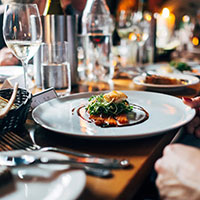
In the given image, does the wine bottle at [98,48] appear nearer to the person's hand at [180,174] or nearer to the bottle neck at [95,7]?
the bottle neck at [95,7]

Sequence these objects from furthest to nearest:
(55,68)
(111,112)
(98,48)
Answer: (98,48), (55,68), (111,112)

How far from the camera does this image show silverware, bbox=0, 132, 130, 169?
1.56 ft

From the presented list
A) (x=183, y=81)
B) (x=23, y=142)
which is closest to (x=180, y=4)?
(x=183, y=81)

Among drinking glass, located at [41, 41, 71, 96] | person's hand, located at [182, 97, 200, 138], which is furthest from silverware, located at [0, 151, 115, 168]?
drinking glass, located at [41, 41, 71, 96]

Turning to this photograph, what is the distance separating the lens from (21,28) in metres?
0.85

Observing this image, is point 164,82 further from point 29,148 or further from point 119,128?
point 29,148

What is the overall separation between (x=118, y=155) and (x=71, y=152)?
10cm

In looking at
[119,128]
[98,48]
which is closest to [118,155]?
[119,128]

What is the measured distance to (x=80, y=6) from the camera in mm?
2750

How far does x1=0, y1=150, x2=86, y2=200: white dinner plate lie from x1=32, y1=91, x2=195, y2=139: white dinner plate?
0.12 metres

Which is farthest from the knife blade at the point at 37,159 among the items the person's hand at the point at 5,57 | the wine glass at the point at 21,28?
the person's hand at the point at 5,57

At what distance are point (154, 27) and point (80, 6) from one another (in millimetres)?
1029

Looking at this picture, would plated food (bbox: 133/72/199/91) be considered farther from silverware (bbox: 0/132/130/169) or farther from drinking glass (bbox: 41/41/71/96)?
silverware (bbox: 0/132/130/169)

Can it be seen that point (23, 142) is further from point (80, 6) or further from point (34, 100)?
point (80, 6)
